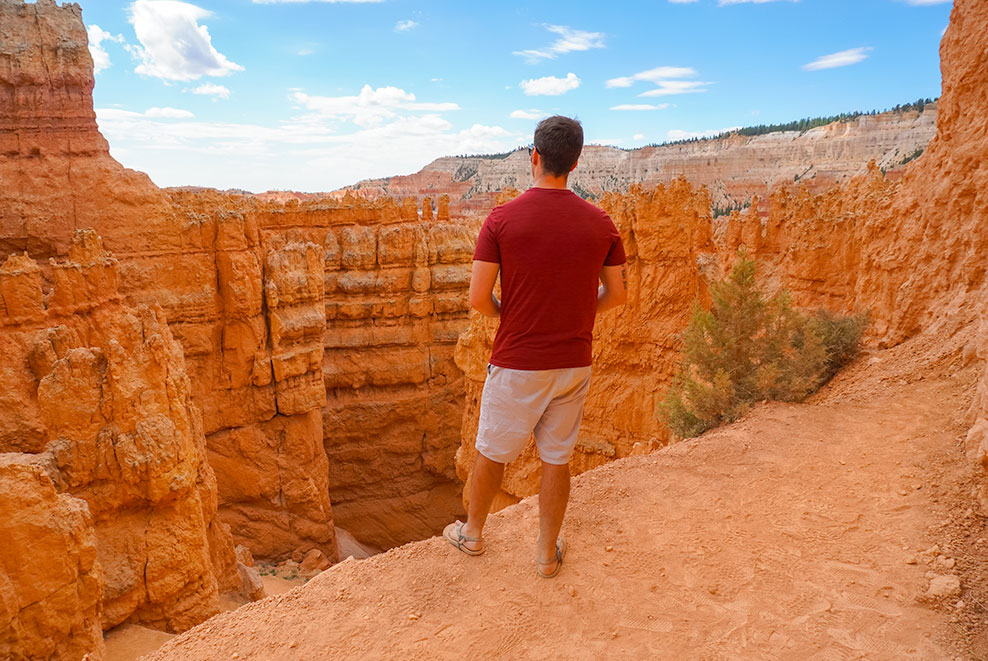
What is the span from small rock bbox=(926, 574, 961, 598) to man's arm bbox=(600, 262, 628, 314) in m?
2.08

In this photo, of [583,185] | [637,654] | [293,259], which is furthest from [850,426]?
[583,185]

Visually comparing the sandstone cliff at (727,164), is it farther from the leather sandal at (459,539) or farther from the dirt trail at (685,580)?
the leather sandal at (459,539)

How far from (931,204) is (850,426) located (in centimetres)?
371

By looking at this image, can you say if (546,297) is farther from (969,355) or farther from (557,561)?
(969,355)

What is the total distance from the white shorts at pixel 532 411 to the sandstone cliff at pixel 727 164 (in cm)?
3973

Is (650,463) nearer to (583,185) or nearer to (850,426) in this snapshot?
(850,426)

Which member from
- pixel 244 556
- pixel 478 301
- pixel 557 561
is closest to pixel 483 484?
pixel 557 561

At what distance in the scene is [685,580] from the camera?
3.30m

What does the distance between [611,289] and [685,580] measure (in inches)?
65.9

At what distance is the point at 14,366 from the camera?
7.22 meters

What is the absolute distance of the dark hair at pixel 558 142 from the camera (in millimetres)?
2850

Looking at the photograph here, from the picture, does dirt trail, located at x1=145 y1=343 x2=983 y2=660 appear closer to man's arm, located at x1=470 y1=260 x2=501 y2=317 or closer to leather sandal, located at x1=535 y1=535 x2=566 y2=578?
leather sandal, located at x1=535 y1=535 x2=566 y2=578

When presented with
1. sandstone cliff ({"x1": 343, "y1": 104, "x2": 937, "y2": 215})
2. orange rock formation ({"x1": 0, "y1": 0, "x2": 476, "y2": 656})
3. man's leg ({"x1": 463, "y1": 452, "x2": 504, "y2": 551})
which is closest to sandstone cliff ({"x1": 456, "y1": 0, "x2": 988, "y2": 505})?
man's leg ({"x1": 463, "y1": 452, "x2": 504, "y2": 551})

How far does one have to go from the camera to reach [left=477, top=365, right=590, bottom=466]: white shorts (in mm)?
3035
